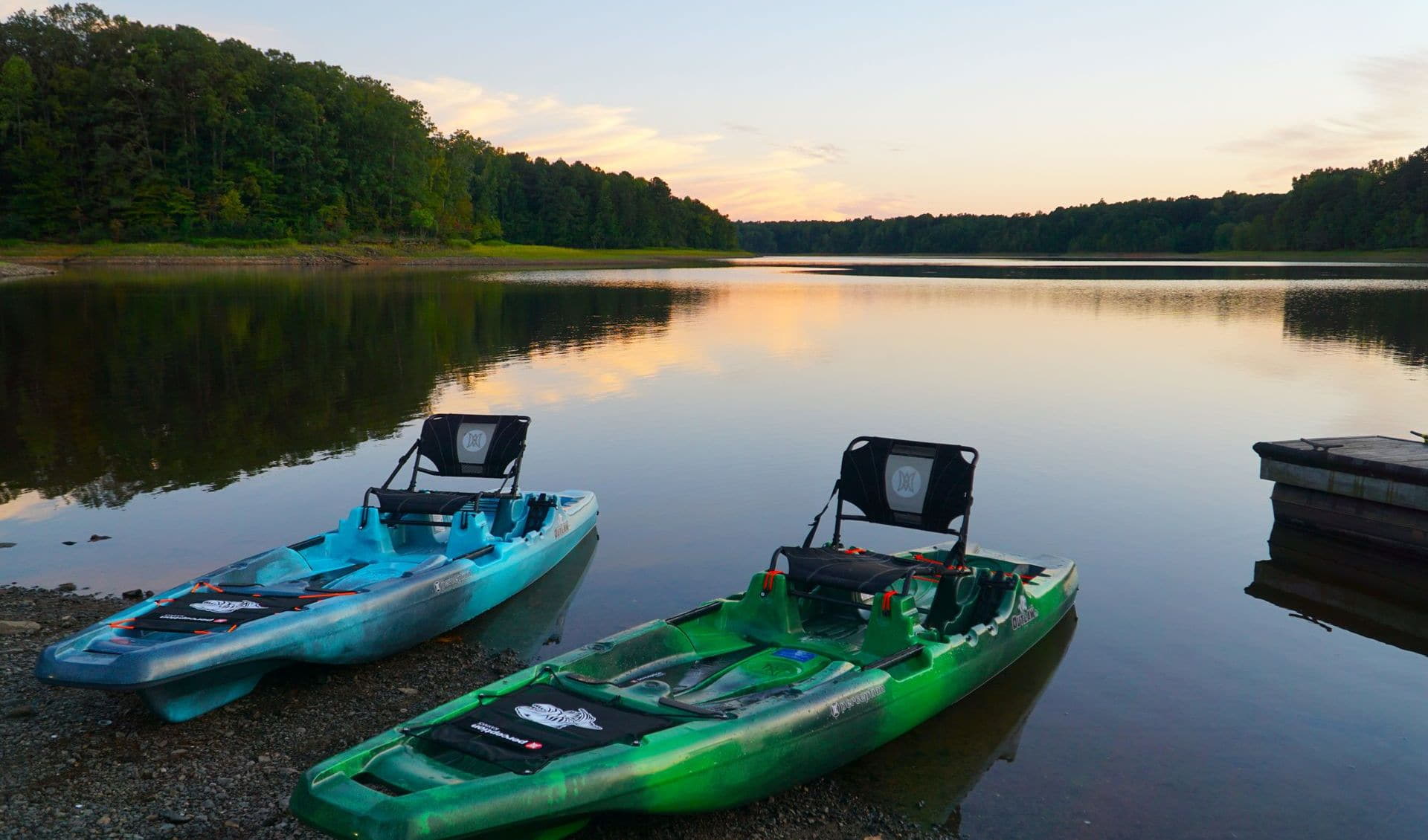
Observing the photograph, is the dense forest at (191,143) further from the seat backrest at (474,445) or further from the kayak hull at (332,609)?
the kayak hull at (332,609)

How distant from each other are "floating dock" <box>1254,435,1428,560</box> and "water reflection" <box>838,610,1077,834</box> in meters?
5.98

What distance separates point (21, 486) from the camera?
14188 millimetres

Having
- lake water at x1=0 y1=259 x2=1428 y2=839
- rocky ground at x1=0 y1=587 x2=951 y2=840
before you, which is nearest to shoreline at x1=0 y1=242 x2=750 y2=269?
lake water at x1=0 y1=259 x2=1428 y2=839

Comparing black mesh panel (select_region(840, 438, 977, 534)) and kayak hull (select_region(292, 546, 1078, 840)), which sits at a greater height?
black mesh panel (select_region(840, 438, 977, 534))

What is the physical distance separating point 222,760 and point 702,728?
327cm

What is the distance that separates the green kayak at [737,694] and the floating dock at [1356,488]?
5010 millimetres

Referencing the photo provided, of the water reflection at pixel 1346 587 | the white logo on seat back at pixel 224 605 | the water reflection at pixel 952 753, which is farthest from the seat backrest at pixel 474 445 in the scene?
the water reflection at pixel 1346 587

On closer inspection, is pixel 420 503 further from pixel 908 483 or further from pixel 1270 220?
pixel 1270 220

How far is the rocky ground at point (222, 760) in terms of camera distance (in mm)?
5723

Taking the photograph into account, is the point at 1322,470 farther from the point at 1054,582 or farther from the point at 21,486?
the point at 21,486

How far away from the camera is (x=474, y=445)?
38.3 feet

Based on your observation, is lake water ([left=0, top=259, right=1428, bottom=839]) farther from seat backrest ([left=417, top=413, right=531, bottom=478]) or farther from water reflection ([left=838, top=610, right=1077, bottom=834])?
seat backrest ([left=417, top=413, right=531, bottom=478])

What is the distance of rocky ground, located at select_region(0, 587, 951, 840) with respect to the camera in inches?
225

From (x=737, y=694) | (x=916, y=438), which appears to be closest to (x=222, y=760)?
(x=737, y=694)
